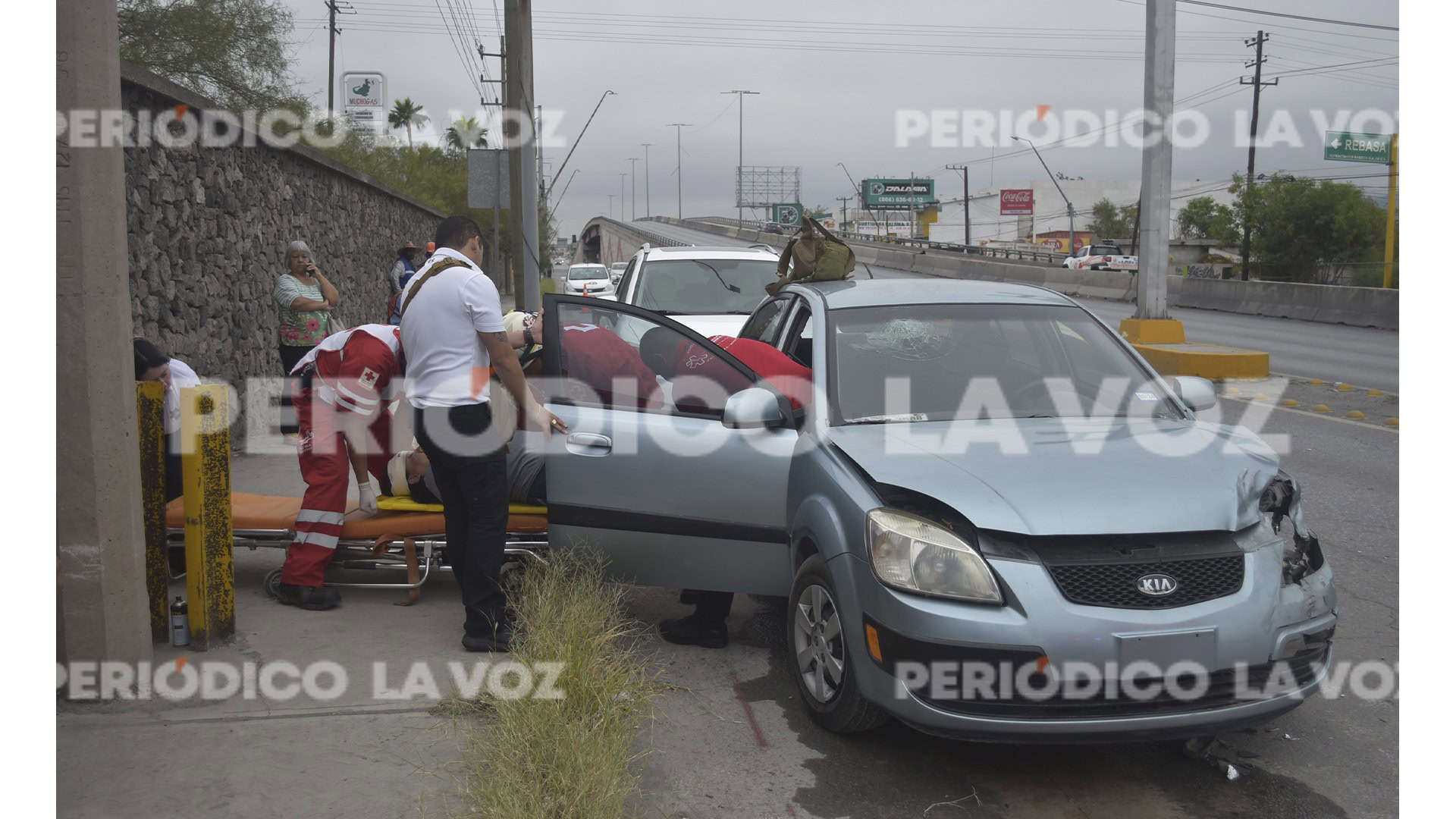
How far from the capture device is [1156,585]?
3.60 m

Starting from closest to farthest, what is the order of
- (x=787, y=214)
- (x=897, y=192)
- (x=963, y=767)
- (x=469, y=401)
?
(x=963, y=767)
(x=469, y=401)
(x=787, y=214)
(x=897, y=192)

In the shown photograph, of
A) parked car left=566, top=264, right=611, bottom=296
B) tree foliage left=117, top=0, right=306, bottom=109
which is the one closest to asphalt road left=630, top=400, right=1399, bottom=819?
tree foliage left=117, top=0, right=306, bottom=109

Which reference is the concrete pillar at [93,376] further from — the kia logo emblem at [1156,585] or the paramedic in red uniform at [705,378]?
the kia logo emblem at [1156,585]

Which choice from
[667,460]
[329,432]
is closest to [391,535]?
[329,432]

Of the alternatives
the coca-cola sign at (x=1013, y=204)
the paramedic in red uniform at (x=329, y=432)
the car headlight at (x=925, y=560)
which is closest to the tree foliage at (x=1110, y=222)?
the coca-cola sign at (x=1013, y=204)

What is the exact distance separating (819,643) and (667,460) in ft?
3.85

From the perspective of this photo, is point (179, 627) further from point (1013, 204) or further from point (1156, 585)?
point (1013, 204)

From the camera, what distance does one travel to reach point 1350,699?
15.1 ft

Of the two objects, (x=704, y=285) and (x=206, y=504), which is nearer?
(x=206, y=504)

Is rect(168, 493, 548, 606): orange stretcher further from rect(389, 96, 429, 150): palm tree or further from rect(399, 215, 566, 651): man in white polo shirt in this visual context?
rect(389, 96, 429, 150): palm tree

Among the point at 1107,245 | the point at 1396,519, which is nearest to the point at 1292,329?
the point at 1396,519

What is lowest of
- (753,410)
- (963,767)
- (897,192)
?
(963,767)

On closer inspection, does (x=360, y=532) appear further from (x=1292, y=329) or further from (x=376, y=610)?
(x=1292, y=329)

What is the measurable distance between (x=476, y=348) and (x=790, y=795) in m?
2.37
